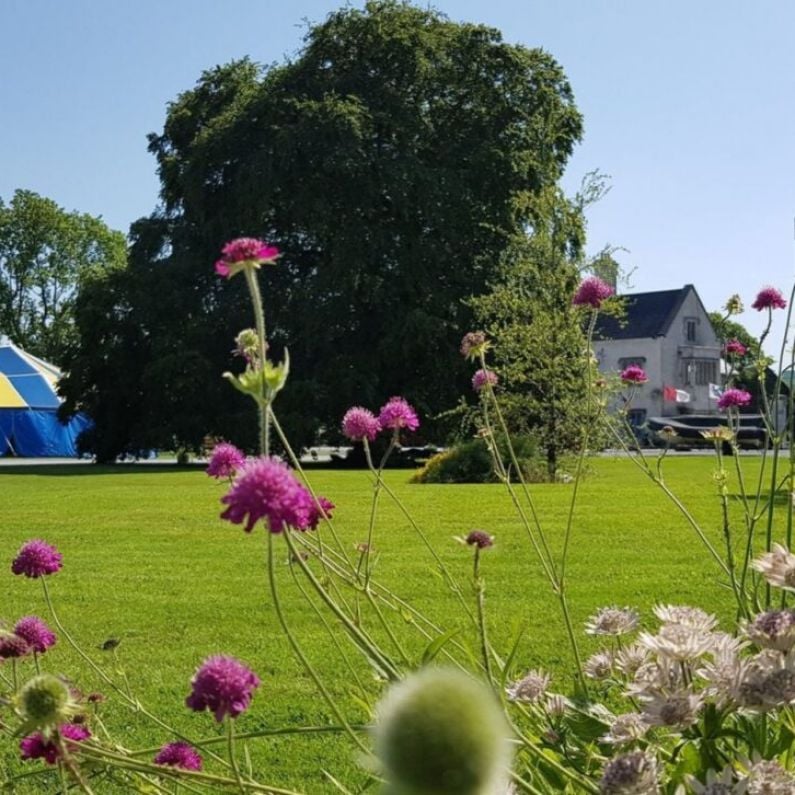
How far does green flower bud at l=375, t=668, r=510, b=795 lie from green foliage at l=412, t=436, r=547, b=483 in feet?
60.1

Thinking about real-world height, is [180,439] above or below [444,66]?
below

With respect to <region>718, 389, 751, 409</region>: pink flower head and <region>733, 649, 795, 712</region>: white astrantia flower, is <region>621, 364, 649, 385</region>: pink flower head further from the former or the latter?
<region>733, 649, 795, 712</region>: white astrantia flower

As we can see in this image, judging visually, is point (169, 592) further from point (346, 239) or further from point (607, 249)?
point (346, 239)

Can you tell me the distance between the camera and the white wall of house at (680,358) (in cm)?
5184

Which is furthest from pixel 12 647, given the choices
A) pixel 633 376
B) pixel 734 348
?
pixel 734 348

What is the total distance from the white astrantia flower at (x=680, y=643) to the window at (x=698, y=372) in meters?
52.2

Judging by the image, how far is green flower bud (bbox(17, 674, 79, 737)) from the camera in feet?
4.66

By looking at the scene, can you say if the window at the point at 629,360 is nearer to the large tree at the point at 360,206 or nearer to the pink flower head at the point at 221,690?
the large tree at the point at 360,206

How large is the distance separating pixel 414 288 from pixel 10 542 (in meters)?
17.7

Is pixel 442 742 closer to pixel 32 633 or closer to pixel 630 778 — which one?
pixel 630 778

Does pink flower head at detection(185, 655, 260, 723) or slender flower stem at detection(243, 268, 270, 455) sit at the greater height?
slender flower stem at detection(243, 268, 270, 455)

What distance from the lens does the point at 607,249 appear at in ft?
69.6

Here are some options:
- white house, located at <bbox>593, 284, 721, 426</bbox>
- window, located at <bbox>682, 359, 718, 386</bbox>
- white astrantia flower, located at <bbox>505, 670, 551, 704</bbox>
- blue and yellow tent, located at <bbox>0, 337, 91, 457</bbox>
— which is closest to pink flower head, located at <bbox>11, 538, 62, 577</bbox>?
white astrantia flower, located at <bbox>505, 670, 551, 704</bbox>

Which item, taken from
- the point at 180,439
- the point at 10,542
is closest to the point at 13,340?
the point at 180,439
